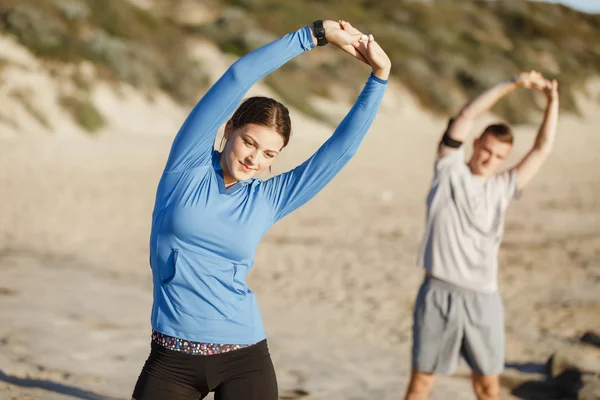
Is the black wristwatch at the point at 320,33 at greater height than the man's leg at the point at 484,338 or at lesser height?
greater

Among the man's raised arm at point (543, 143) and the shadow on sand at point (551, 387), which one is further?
the shadow on sand at point (551, 387)

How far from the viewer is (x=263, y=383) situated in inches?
97.7

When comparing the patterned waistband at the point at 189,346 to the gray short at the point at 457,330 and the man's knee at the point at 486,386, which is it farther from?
the man's knee at the point at 486,386

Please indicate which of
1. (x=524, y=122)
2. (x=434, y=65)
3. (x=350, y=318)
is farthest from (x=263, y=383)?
(x=434, y=65)

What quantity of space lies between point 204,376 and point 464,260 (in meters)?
1.80

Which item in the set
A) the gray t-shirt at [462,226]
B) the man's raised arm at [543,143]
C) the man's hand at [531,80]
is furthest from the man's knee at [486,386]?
the man's hand at [531,80]

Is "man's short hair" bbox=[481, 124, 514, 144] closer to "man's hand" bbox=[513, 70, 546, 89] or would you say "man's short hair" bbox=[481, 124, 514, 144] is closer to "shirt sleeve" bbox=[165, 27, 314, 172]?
"man's hand" bbox=[513, 70, 546, 89]

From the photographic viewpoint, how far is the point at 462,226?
390cm

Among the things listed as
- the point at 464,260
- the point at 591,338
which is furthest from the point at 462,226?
the point at 591,338

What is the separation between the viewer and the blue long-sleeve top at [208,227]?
2.36 m

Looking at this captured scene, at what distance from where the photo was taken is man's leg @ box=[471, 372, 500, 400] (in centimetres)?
389

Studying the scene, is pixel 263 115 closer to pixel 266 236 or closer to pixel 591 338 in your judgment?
pixel 591 338

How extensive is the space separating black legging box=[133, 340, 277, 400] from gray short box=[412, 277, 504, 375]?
1.54m

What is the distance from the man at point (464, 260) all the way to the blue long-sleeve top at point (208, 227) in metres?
1.60
